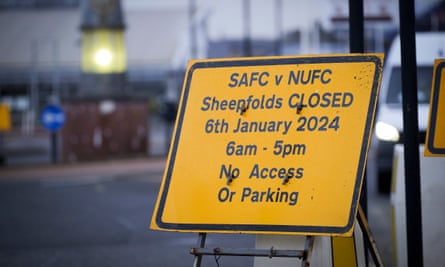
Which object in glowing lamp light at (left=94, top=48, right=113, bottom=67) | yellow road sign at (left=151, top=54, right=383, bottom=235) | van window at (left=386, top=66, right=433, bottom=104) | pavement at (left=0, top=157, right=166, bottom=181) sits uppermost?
glowing lamp light at (left=94, top=48, right=113, bottom=67)

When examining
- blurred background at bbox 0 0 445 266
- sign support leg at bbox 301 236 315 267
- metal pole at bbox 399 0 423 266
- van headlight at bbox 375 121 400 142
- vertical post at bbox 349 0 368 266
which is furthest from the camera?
van headlight at bbox 375 121 400 142

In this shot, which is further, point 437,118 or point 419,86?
point 419,86

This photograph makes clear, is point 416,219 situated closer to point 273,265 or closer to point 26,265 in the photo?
point 273,265

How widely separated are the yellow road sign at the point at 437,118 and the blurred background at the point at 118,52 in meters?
18.2

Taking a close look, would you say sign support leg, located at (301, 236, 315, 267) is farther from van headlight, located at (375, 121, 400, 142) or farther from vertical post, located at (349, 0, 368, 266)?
van headlight, located at (375, 121, 400, 142)

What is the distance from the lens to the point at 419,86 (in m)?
14.0

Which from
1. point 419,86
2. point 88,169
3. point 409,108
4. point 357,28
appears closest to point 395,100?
point 419,86

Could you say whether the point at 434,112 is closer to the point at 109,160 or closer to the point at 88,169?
the point at 88,169

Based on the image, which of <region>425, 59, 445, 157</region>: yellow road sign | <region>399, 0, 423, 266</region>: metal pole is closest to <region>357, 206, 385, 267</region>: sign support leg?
<region>399, 0, 423, 266</region>: metal pole

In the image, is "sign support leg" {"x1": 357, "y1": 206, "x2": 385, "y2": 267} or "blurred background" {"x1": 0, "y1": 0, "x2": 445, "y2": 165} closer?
"sign support leg" {"x1": 357, "y1": 206, "x2": 385, "y2": 267}

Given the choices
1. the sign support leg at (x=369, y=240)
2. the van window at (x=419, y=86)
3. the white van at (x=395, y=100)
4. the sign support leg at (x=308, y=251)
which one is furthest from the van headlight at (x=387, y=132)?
the sign support leg at (x=308, y=251)

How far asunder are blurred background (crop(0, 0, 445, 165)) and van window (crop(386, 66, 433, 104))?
9.27 meters

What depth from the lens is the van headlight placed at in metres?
14.0

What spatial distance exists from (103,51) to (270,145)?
82.1ft
